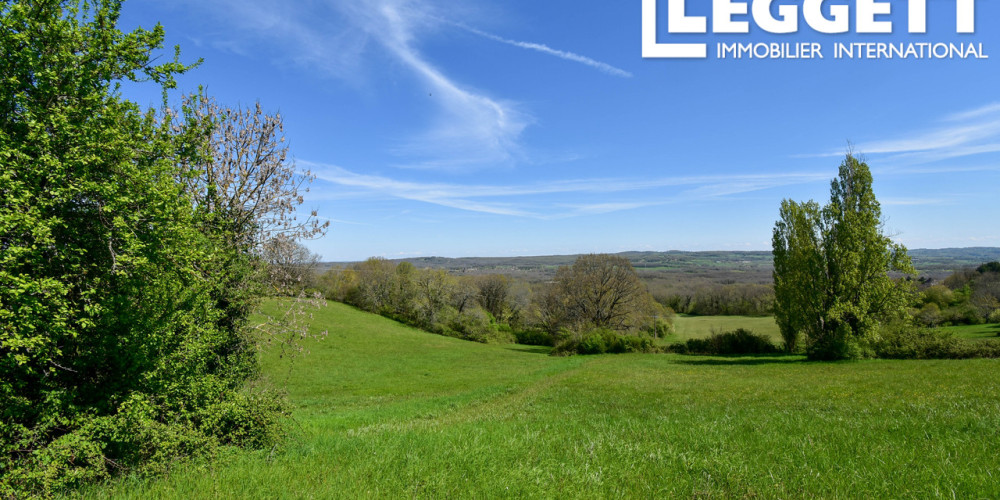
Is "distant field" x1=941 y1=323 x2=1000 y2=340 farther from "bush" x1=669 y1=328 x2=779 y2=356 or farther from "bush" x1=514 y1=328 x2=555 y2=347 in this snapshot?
"bush" x1=514 y1=328 x2=555 y2=347

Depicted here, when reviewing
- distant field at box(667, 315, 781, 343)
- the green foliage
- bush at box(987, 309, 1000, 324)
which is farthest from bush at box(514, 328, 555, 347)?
the green foliage

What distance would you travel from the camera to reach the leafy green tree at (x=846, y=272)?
29328mm

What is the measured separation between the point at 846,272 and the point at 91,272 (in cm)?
3876

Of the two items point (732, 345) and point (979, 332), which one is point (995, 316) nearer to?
point (979, 332)

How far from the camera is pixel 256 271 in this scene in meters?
12.1

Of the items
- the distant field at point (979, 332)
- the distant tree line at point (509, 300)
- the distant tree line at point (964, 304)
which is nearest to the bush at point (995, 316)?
the distant tree line at point (964, 304)

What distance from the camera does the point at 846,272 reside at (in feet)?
98.0

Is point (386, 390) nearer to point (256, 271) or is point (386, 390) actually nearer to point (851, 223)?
point (256, 271)

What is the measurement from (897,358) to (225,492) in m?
40.8

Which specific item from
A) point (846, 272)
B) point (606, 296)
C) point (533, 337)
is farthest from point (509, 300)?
point (846, 272)

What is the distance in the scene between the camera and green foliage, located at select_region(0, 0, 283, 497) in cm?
577

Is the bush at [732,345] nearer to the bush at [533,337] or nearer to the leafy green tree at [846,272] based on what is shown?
the leafy green tree at [846,272]

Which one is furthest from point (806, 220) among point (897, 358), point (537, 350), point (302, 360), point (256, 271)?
point (302, 360)

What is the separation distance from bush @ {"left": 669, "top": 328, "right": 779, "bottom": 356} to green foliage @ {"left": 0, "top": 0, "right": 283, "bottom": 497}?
44838 mm
